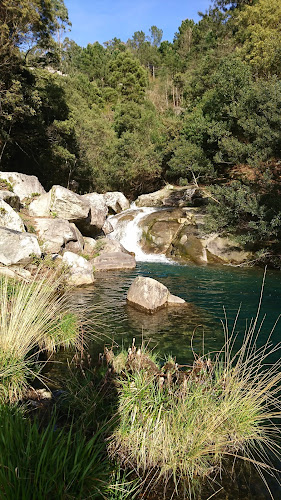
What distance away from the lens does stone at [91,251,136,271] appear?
1266cm

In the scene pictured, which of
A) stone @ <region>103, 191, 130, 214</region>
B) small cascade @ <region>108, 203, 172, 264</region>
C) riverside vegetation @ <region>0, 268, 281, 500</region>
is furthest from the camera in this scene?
stone @ <region>103, 191, 130, 214</region>

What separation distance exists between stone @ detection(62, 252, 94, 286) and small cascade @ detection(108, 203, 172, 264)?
4.89 meters

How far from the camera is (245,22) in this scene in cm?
2527

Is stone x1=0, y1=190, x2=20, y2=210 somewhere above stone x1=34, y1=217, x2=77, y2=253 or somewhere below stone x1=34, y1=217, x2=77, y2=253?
above

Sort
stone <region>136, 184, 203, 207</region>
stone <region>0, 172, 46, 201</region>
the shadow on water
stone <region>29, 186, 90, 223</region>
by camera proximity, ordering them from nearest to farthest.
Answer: the shadow on water < stone <region>29, 186, 90, 223</region> < stone <region>0, 172, 46, 201</region> < stone <region>136, 184, 203, 207</region>

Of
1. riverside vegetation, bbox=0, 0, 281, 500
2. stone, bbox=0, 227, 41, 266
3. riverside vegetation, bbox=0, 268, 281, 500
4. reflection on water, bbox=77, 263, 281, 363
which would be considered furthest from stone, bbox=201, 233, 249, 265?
riverside vegetation, bbox=0, 268, 281, 500

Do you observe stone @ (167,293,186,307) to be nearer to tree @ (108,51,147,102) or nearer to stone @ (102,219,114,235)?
stone @ (102,219,114,235)

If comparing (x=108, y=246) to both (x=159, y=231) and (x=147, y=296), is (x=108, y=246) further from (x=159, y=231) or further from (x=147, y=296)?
(x=147, y=296)

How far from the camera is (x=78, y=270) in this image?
415 inches

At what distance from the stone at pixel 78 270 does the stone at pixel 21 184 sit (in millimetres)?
6167

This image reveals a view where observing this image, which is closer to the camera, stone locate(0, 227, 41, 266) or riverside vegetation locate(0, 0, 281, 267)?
stone locate(0, 227, 41, 266)

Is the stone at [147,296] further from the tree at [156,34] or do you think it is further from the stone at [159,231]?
the tree at [156,34]

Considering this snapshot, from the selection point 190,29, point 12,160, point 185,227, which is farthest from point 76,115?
point 190,29

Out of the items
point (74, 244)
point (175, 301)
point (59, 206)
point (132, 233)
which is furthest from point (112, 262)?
point (132, 233)
